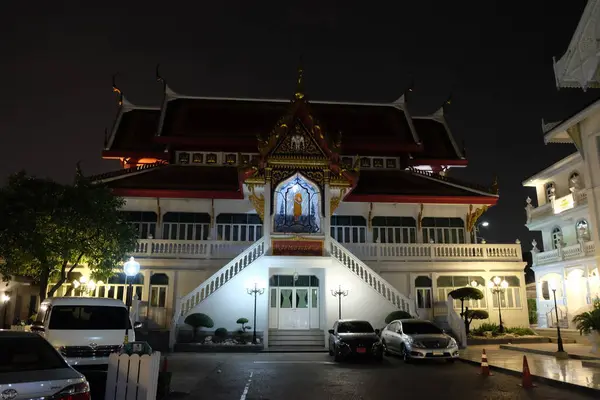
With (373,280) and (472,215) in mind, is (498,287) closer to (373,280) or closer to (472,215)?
(472,215)

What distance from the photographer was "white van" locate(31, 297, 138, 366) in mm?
10930

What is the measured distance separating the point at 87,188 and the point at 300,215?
31.3 feet

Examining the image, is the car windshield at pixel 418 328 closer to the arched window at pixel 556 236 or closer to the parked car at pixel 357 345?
the parked car at pixel 357 345

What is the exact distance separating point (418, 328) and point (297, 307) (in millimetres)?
8151

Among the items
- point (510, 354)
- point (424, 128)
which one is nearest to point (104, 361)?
point (510, 354)

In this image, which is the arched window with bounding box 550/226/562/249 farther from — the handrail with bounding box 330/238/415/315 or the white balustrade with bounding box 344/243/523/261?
the handrail with bounding box 330/238/415/315

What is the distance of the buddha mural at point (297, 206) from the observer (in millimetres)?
22562

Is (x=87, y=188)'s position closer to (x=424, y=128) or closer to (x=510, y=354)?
(x=510, y=354)

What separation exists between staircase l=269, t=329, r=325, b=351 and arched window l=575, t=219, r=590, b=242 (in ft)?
58.1

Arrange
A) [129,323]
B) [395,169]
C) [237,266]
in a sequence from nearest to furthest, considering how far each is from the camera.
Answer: [129,323] → [237,266] → [395,169]

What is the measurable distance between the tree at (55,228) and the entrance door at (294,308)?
8.21 metres

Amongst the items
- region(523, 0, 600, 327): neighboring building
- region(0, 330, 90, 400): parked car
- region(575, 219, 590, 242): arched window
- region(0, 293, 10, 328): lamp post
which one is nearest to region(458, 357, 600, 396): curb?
region(523, 0, 600, 327): neighboring building

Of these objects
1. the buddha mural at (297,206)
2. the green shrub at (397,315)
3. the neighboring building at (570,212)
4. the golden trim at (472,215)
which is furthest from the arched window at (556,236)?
the buddha mural at (297,206)

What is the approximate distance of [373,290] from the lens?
22078mm
